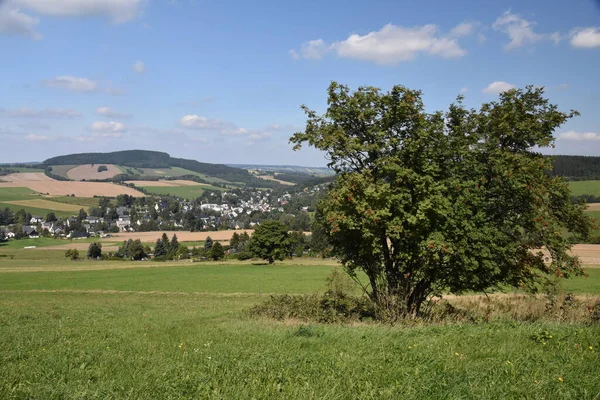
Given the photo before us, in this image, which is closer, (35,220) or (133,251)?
(133,251)

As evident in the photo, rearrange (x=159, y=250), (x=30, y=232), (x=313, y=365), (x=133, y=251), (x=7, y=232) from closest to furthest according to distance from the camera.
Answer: (x=313, y=365)
(x=133, y=251)
(x=159, y=250)
(x=7, y=232)
(x=30, y=232)

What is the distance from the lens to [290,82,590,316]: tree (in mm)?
13859

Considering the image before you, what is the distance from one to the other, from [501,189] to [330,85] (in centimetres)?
720

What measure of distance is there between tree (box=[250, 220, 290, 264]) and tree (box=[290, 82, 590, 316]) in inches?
2256

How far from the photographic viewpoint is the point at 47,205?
161125 mm

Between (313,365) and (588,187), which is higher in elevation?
(588,187)

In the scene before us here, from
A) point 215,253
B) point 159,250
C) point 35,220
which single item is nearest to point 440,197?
point 215,253

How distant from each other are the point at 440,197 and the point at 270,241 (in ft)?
200

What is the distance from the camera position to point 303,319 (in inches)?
587

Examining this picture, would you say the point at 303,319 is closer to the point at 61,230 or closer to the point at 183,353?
the point at 183,353

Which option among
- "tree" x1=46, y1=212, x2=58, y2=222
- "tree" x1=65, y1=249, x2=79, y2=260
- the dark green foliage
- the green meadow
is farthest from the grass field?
"tree" x1=46, y1=212, x2=58, y2=222

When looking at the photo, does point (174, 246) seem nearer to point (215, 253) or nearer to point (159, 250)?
point (159, 250)

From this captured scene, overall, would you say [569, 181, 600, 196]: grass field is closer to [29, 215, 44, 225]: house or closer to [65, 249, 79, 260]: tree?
[65, 249, 79, 260]: tree

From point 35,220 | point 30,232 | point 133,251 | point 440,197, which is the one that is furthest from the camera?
point 35,220
